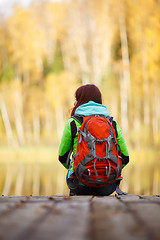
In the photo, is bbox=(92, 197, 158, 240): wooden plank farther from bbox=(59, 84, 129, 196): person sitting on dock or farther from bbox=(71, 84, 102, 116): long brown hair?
bbox=(71, 84, 102, 116): long brown hair

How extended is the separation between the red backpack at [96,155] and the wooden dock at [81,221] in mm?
612

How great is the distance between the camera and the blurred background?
17.9 m

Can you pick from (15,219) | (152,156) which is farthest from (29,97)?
(15,219)

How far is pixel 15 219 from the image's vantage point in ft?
5.60

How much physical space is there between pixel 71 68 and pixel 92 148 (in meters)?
18.9

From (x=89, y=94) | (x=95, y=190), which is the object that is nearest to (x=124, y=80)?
(x=89, y=94)

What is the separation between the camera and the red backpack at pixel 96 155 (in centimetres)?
284

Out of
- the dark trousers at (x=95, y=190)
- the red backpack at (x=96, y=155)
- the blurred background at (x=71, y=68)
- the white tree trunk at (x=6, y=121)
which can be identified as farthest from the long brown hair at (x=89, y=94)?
the white tree trunk at (x=6, y=121)

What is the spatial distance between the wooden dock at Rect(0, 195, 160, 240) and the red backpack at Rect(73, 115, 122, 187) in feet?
2.01

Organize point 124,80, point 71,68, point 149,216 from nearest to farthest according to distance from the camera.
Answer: point 149,216 < point 124,80 < point 71,68

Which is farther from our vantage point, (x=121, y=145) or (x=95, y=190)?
(x=121, y=145)

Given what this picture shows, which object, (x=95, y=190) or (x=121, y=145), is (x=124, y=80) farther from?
(x=95, y=190)

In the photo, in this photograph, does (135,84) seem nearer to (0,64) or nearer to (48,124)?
(48,124)

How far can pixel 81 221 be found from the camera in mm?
1689
